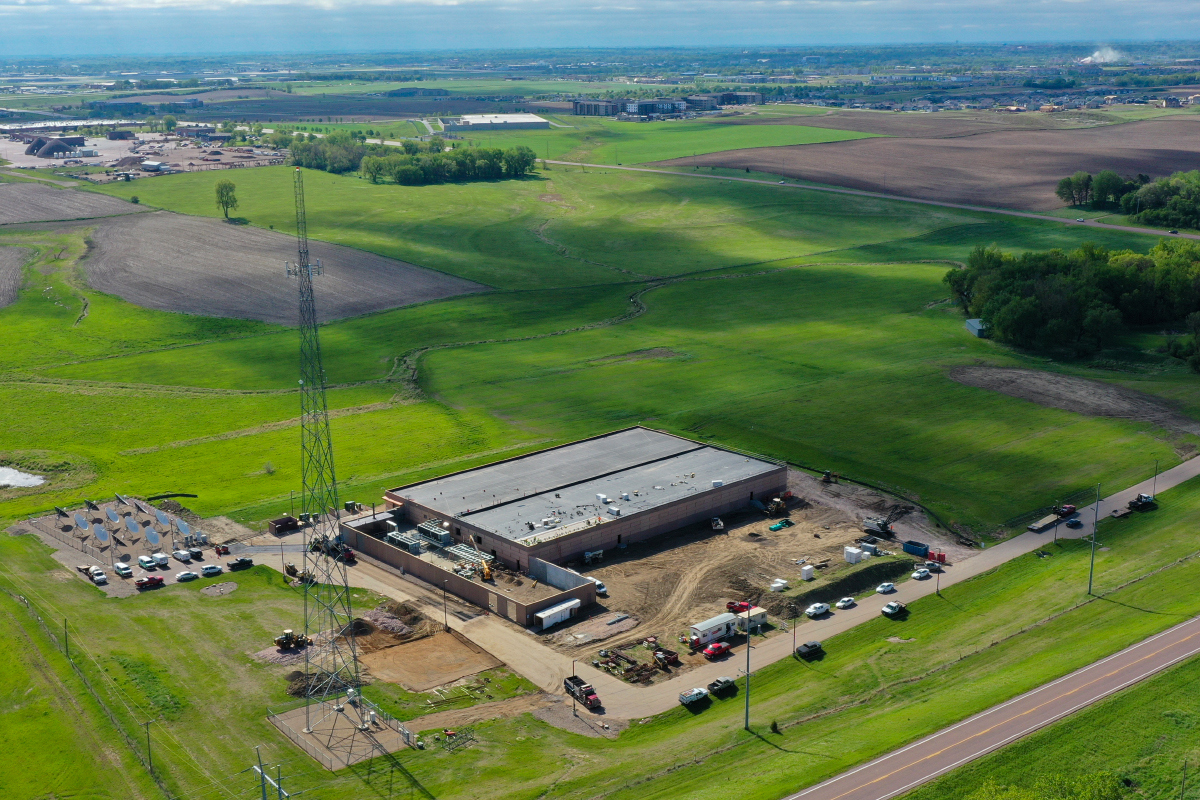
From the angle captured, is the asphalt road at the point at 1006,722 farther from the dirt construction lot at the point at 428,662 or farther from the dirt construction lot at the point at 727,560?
the dirt construction lot at the point at 428,662

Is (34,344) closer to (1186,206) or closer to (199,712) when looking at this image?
(199,712)

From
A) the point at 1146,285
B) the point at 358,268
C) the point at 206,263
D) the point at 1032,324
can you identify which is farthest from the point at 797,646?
the point at 206,263

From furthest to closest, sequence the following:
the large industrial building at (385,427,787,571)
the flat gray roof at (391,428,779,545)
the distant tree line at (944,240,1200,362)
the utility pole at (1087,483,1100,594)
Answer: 1. the distant tree line at (944,240,1200,362)
2. the flat gray roof at (391,428,779,545)
3. the large industrial building at (385,427,787,571)
4. the utility pole at (1087,483,1100,594)

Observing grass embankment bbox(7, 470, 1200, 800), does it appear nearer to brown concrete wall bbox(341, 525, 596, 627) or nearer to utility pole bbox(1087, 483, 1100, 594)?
A: utility pole bbox(1087, 483, 1100, 594)

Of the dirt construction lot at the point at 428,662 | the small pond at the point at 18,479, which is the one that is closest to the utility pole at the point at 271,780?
the dirt construction lot at the point at 428,662

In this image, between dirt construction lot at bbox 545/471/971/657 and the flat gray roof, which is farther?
the flat gray roof

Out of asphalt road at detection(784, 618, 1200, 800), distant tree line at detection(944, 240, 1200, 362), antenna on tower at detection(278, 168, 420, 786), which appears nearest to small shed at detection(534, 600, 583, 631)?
antenna on tower at detection(278, 168, 420, 786)
